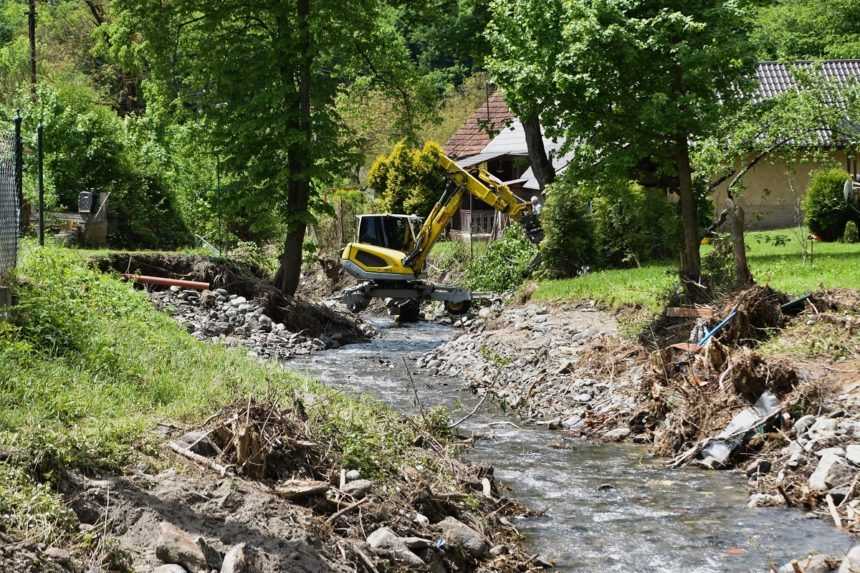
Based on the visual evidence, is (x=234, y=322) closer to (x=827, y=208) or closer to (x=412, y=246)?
(x=412, y=246)

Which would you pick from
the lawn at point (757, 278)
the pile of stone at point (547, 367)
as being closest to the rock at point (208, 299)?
the pile of stone at point (547, 367)

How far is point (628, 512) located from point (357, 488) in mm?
3326

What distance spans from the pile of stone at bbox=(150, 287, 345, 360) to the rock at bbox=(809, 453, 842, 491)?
12.3 m

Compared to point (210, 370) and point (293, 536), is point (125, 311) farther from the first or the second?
point (293, 536)

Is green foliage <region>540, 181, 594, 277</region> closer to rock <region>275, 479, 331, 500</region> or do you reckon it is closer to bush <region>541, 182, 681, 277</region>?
bush <region>541, 182, 681, 277</region>

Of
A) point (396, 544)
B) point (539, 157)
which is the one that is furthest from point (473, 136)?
point (396, 544)

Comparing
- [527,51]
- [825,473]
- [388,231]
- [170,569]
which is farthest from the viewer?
[388,231]

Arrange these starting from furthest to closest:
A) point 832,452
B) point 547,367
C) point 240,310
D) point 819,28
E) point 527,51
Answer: point 819,28
point 240,310
point 527,51
point 547,367
point 832,452

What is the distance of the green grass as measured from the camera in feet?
26.7

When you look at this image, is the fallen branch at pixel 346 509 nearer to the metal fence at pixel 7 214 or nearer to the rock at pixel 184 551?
the rock at pixel 184 551

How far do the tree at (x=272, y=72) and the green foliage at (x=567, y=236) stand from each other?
517 cm

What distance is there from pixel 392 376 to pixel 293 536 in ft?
41.2

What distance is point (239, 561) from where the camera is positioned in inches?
288

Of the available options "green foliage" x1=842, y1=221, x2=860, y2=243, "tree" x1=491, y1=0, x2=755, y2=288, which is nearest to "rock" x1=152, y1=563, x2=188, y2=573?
"tree" x1=491, y1=0, x2=755, y2=288
